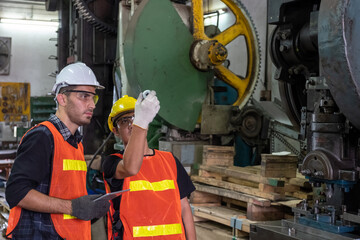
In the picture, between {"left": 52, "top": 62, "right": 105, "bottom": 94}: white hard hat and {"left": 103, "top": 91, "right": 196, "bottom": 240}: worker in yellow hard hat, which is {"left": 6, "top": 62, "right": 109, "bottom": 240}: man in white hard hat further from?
{"left": 103, "top": 91, "right": 196, "bottom": 240}: worker in yellow hard hat

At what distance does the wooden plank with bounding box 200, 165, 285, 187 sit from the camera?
3.38 meters

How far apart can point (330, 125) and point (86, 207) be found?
1356 mm

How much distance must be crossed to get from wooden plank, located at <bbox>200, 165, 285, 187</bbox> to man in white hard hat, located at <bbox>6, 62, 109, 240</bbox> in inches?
58.2

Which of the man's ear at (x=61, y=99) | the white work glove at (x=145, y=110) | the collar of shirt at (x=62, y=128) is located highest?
the man's ear at (x=61, y=99)

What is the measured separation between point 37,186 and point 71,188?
167 millimetres

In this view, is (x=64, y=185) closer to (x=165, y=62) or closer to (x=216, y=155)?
(x=216, y=155)

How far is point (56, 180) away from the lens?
2219 millimetres

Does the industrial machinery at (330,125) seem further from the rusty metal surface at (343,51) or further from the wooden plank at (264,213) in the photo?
the wooden plank at (264,213)

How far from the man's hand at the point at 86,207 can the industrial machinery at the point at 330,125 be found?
1.08 meters

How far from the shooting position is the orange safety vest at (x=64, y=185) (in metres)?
2.21

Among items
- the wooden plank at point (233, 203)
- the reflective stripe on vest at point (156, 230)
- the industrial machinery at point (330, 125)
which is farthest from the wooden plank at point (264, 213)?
the reflective stripe on vest at point (156, 230)

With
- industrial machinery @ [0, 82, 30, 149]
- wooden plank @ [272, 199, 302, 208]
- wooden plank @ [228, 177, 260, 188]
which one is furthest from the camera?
industrial machinery @ [0, 82, 30, 149]

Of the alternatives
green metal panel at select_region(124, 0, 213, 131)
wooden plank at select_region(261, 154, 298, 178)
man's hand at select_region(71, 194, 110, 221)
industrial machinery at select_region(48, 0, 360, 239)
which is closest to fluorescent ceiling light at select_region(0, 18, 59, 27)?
industrial machinery at select_region(48, 0, 360, 239)

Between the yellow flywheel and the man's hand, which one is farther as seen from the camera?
the yellow flywheel
